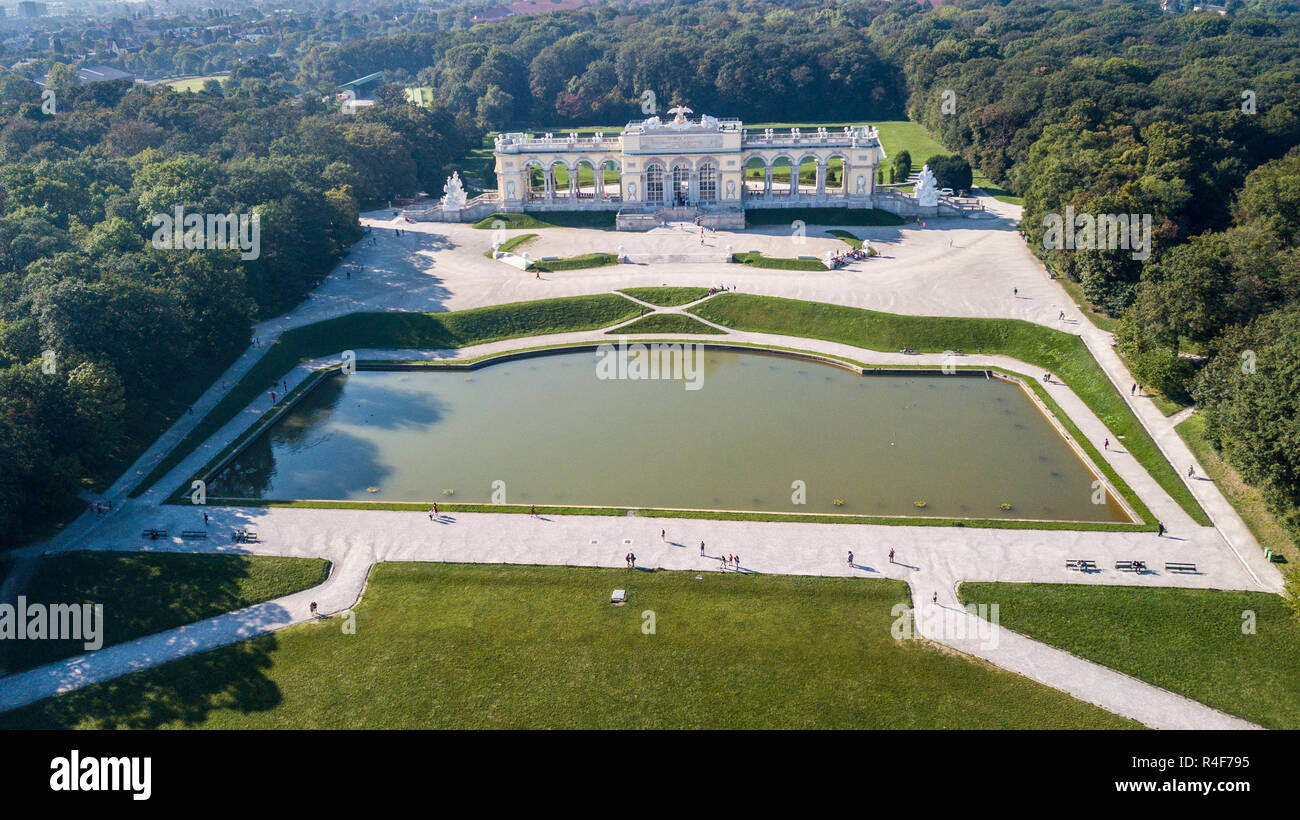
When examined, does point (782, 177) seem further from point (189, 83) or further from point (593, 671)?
point (189, 83)

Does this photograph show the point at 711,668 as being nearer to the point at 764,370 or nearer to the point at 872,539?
the point at 872,539

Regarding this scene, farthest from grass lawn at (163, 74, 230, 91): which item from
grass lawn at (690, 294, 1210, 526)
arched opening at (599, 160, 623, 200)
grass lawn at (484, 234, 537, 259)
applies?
grass lawn at (690, 294, 1210, 526)

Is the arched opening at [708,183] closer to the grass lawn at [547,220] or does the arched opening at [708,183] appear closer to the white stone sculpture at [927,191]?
the grass lawn at [547,220]

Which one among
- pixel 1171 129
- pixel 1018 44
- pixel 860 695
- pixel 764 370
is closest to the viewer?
pixel 860 695

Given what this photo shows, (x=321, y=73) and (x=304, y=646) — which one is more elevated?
(x=321, y=73)

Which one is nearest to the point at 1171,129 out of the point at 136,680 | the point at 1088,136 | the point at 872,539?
the point at 1088,136
